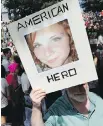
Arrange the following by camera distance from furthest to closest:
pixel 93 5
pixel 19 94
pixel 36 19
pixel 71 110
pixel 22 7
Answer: pixel 22 7 → pixel 93 5 → pixel 19 94 → pixel 71 110 → pixel 36 19

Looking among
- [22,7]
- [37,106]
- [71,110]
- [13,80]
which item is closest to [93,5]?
[22,7]

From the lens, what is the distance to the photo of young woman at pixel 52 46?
220cm

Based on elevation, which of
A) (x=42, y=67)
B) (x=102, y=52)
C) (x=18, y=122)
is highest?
(x=42, y=67)

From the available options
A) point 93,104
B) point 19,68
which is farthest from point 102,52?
point 93,104

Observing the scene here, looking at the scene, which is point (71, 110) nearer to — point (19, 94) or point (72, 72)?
point (72, 72)

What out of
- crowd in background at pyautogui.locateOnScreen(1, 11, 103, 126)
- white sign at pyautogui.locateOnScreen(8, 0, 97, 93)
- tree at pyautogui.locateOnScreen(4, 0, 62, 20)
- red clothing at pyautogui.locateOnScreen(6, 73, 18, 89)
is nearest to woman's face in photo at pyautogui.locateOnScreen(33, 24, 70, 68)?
white sign at pyautogui.locateOnScreen(8, 0, 97, 93)

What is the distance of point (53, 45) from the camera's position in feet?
7.29

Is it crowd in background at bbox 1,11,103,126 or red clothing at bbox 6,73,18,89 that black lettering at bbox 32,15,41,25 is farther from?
red clothing at bbox 6,73,18,89

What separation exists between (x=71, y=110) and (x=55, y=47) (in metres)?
0.35

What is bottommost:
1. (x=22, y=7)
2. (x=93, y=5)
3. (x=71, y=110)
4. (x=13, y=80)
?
(x=13, y=80)

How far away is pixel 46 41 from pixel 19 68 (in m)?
4.23

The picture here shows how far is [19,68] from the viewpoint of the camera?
6.43 meters

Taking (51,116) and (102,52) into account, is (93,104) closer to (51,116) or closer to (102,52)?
(51,116)

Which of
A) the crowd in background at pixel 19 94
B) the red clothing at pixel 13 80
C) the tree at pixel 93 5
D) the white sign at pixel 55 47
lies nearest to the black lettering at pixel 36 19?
the white sign at pixel 55 47
